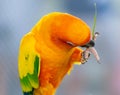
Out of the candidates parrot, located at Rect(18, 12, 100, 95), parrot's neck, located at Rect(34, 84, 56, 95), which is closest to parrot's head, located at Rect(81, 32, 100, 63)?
parrot, located at Rect(18, 12, 100, 95)

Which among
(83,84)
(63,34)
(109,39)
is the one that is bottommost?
(83,84)

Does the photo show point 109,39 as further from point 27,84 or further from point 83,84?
point 27,84

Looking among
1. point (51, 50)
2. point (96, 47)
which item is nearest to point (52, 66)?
point (51, 50)

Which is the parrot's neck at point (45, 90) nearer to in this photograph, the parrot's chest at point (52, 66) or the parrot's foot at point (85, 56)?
the parrot's chest at point (52, 66)

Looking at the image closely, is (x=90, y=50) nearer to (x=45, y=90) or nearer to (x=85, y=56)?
(x=85, y=56)

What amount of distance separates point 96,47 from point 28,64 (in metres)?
0.26

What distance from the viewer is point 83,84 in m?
0.85

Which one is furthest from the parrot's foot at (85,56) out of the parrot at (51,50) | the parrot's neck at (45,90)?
the parrot's neck at (45,90)

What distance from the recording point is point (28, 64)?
2.44ft

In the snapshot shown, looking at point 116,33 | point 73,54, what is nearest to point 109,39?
point 116,33

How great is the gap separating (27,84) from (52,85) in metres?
0.08

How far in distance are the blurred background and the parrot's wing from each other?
0.07 meters

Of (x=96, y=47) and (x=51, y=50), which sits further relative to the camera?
(x=96, y=47)

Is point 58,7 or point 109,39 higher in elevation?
point 58,7
